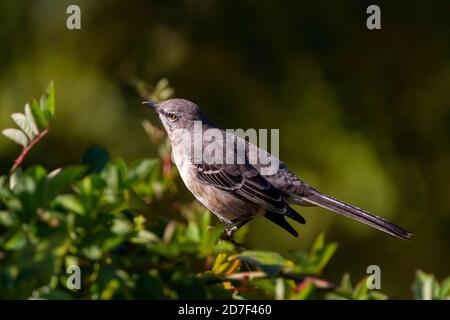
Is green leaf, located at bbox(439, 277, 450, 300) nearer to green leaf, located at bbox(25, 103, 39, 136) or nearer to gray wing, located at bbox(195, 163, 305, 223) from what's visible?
green leaf, located at bbox(25, 103, 39, 136)

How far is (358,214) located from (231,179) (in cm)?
79

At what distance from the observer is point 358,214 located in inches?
147

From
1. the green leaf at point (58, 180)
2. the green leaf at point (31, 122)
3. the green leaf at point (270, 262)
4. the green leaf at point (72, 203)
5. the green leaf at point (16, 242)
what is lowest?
the green leaf at point (270, 262)

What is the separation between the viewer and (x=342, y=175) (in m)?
5.49

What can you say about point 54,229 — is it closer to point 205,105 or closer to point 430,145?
point 205,105

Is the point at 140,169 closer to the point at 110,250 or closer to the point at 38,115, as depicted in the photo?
the point at 110,250

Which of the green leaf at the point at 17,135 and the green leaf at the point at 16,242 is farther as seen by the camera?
the green leaf at the point at 17,135

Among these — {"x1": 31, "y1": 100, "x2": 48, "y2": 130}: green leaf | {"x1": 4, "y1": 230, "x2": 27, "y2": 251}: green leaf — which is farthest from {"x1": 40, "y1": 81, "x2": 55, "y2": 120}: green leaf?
{"x1": 4, "y1": 230, "x2": 27, "y2": 251}: green leaf

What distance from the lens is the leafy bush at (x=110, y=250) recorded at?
175 cm

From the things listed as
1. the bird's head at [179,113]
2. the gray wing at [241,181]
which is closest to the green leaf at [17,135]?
the gray wing at [241,181]

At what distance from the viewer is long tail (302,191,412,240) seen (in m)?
3.34

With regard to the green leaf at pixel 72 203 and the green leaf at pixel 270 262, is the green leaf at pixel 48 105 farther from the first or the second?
the green leaf at pixel 270 262

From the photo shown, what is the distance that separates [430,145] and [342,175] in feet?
3.01

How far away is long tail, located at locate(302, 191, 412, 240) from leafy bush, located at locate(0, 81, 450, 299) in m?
1.25
